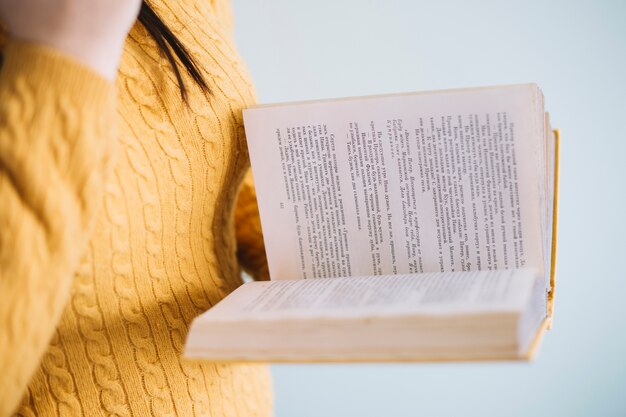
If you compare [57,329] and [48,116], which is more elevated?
[48,116]

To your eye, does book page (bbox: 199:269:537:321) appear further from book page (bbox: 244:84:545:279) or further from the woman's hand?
the woman's hand

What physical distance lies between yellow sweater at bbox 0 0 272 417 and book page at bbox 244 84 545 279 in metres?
0.06

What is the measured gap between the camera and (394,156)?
51 cm

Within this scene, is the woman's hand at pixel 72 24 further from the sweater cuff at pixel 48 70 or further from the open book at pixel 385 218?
the open book at pixel 385 218

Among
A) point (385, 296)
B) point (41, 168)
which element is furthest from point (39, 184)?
point (385, 296)

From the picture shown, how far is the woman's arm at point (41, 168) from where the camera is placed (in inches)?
13.1

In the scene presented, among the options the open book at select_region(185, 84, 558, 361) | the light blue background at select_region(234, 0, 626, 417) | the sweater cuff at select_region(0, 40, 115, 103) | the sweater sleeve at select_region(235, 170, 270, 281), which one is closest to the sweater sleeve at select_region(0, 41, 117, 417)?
the sweater cuff at select_region(0, 40, 115, 103)

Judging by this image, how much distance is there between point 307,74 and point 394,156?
0.42 m

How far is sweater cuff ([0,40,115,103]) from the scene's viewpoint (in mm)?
341

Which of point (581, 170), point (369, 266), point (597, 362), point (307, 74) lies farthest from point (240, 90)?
point (597, 362)

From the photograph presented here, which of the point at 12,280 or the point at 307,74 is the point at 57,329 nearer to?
the point at 12,280

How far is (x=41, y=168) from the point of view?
0.34m

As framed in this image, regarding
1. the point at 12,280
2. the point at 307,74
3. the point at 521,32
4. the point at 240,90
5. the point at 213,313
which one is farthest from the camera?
the point at 307,74

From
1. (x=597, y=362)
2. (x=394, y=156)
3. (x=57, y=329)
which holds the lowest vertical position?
(x=597, y=362)
